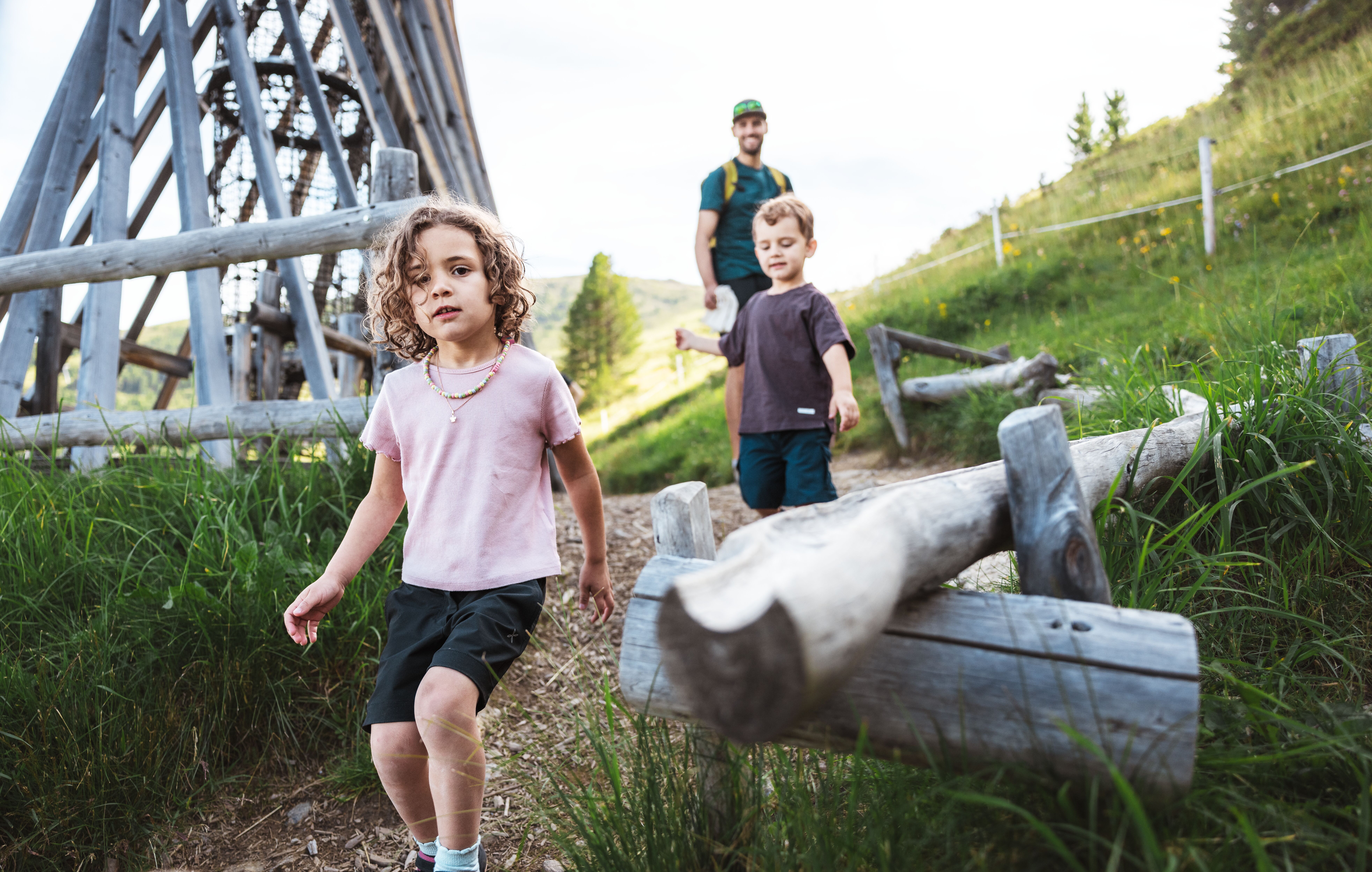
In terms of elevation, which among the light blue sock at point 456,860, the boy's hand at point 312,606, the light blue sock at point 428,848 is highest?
the boy's hand at point 312,606

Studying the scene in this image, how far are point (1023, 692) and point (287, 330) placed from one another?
27.3 ft

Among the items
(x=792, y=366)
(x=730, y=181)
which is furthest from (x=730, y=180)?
(x=792, y=366)

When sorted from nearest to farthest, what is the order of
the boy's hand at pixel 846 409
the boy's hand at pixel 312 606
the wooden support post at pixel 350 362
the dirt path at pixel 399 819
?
1. the boy's hand at pixel 312 606
2. the dirt path at pixel 399 819
3. the boy's hand at pixel 846 409
4. the wooden support post at pixel 350 362

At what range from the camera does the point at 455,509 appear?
176 centimetres

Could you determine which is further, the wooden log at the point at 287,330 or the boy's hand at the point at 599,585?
the wooden log at the point at 287,330

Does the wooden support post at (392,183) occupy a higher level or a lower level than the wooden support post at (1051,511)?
higher

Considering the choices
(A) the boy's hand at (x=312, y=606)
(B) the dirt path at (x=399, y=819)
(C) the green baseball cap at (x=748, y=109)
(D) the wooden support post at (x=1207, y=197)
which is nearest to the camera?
(A) the boy's hand at (x=312, y=606)

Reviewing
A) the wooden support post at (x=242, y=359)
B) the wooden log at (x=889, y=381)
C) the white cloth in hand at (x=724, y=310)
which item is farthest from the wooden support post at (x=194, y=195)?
the wooden log at (x=889, y=381)

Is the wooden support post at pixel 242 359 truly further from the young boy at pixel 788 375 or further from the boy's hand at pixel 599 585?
the boy's hand at pixel 599 585

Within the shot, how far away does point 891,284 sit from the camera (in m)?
14.8

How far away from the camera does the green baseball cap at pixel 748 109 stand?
4121 millimetres

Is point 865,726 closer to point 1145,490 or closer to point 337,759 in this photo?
point 1145,490

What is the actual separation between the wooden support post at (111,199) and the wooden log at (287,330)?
145 centimetres

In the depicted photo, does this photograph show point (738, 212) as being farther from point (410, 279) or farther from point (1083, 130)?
point (1083, 130)
